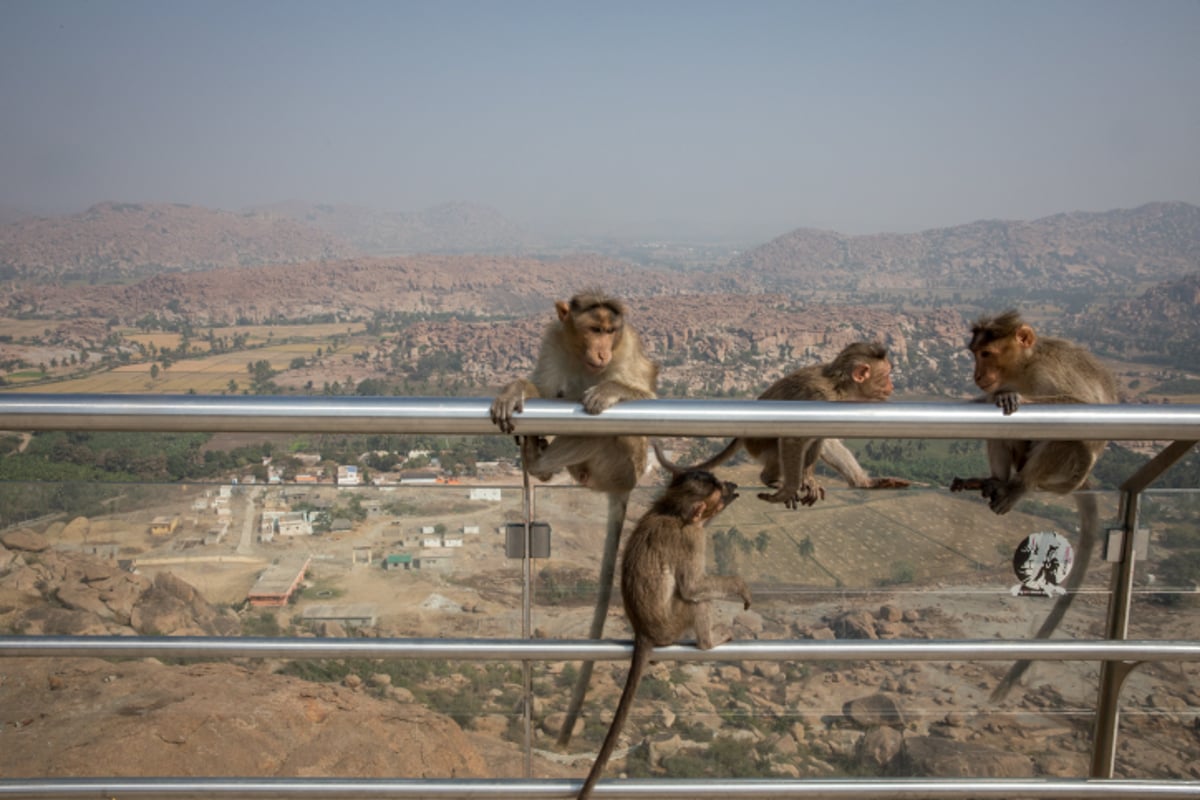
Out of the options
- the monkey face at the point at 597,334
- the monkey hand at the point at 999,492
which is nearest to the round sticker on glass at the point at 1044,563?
the monkey hand at the point at 999,492

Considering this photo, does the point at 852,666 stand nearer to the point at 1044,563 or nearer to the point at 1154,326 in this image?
the point at 1044,563

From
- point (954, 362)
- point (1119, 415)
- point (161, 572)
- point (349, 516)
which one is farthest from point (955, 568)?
point (954, 362)

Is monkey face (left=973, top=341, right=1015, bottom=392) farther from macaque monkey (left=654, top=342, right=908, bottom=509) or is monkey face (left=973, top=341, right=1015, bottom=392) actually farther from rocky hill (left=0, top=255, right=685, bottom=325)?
rocky hill (left=0, top=255, right=685, bottom=325)

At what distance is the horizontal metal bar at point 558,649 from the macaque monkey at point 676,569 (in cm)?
26

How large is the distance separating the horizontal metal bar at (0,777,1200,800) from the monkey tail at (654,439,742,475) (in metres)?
1.38

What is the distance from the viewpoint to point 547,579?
10.2 ft

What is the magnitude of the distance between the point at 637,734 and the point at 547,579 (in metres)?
0.77

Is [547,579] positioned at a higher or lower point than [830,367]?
lower

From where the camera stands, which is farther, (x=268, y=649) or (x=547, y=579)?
(x=547, y=579)

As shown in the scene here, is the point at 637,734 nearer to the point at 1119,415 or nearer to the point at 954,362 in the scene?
the point at 1119,415

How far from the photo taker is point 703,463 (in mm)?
4281

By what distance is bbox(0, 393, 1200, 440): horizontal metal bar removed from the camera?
2.03m

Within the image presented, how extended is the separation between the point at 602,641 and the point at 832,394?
321cm

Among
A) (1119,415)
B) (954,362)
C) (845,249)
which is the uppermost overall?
(845,249)
